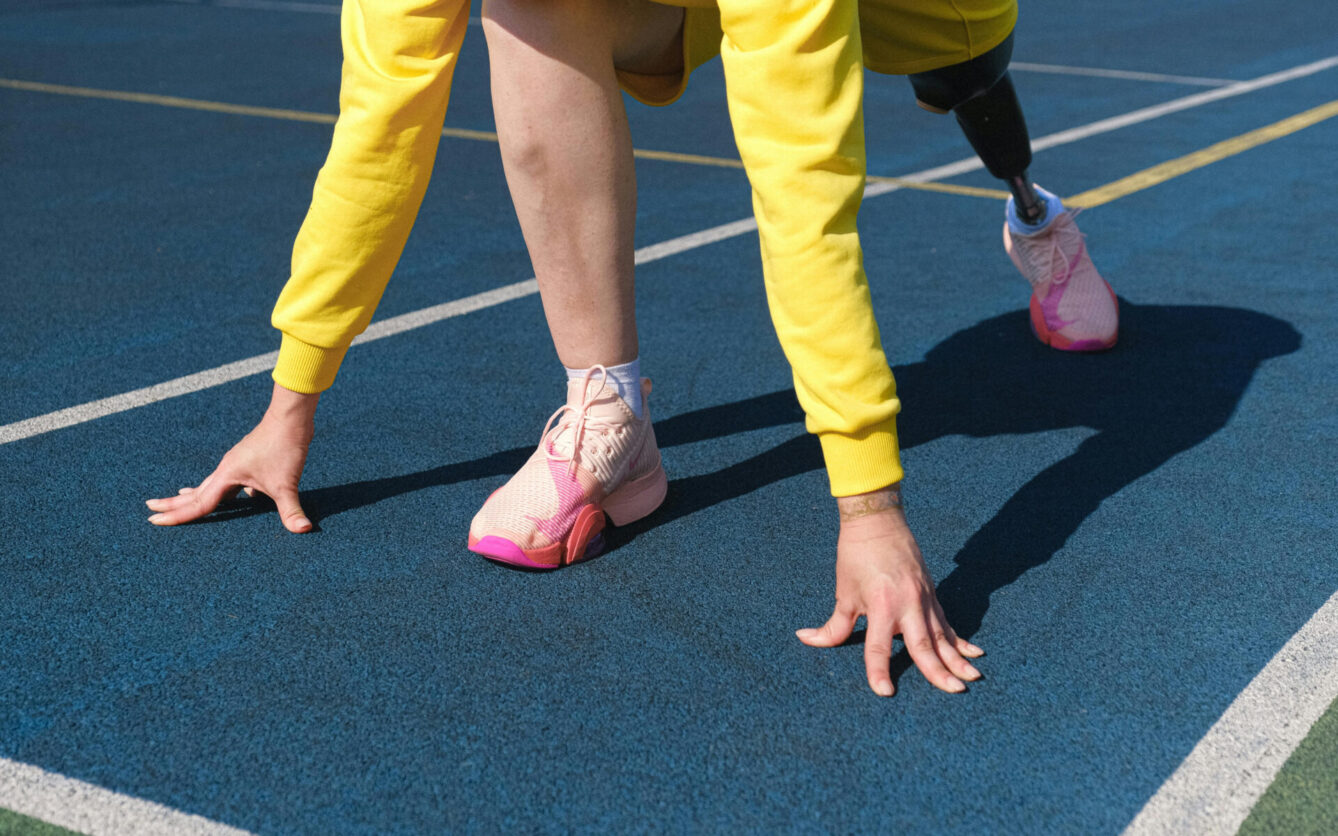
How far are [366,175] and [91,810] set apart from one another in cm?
103

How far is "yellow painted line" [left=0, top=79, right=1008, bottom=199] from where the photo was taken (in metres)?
5.20

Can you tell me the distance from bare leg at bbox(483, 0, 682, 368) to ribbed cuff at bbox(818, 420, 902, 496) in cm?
59

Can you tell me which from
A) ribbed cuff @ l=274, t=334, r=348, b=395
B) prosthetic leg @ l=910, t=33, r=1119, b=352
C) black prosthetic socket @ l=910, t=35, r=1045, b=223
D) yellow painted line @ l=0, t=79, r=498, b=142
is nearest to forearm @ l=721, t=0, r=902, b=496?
ribbed cuff @ l=274, t=334, r=348, b=395


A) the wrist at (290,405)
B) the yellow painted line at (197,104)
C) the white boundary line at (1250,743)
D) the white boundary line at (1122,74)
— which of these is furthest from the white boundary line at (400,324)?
the white boundary line at (1122,74)

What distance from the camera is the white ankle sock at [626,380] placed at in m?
2.23

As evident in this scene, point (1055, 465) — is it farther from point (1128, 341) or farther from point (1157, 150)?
point (1157, 150)

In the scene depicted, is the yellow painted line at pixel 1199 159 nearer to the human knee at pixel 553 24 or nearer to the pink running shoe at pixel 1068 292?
the pink running shoe at pixel 1068 292

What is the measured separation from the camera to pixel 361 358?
3160 mm

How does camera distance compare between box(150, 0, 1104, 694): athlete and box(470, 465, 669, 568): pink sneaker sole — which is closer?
box(150, 0, 1104, 694): athlete

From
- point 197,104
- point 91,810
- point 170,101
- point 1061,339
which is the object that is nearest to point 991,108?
point 1061,339

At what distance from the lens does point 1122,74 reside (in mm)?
8555

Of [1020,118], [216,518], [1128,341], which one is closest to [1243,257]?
[1128,341]

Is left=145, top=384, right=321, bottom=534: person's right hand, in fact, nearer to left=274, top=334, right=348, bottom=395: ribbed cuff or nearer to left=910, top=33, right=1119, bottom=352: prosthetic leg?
left=274, top=334, right=348, bottom=395: ribbed cuff

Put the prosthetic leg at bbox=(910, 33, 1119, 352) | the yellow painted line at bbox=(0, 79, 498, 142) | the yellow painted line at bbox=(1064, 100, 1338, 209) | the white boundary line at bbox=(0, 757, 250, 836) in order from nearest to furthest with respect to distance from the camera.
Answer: the white boundary line at bbox=(0, 757, 250, 836) < the prosthetic leg at bbox=(910, 33, 1119, 352) < the yellow painted line at bbox=(1064, 100, 1338, 209) < the yellow painted line at bbox=(0, 79, 498, 142)
